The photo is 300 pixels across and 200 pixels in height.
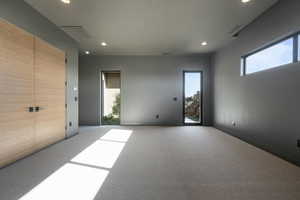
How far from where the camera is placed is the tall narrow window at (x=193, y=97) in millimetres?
6414

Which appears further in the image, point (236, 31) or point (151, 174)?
point (236, 31)

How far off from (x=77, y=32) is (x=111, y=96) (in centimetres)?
305

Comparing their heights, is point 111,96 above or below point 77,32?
below

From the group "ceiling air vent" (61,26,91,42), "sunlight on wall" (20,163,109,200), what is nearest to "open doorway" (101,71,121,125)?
"ceiling air vent" (61,26,91,42)

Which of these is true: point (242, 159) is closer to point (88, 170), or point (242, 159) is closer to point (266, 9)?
point (88, 170)

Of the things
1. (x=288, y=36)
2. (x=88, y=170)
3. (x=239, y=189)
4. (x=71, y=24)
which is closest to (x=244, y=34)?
(x=288, y=36)

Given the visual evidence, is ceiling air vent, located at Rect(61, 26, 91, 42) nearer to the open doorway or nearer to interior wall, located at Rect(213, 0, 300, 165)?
the open doorway

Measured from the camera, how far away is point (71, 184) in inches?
78.2

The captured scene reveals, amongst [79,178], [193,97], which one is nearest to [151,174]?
[79,178]

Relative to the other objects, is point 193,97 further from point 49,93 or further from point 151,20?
point 49,93

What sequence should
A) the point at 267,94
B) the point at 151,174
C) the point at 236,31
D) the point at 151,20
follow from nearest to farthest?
1. the point at 151,174
2. the point at 267,94
3. the point at 151,20
4. the point at 236,31

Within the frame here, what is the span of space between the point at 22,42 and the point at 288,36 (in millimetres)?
4825

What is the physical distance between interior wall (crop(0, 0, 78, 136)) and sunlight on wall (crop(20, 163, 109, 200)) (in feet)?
7.62

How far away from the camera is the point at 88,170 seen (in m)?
2.37
